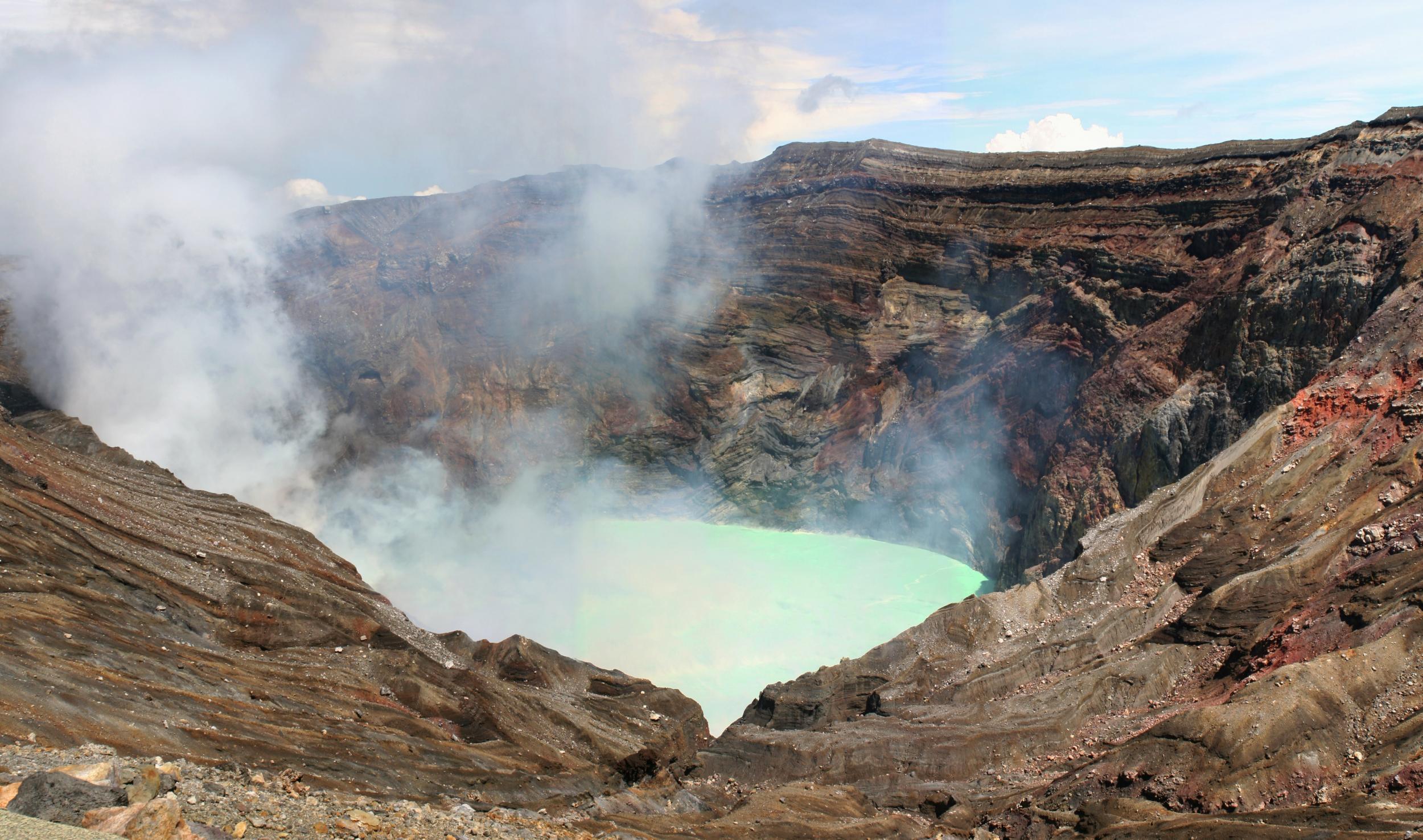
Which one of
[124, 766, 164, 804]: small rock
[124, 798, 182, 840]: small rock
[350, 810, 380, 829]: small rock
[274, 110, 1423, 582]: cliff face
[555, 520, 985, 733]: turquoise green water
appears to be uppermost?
[274, 110, 1423, 582]: cliff face

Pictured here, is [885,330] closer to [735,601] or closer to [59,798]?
[735,601]

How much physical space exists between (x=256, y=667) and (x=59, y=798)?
30.1 feet

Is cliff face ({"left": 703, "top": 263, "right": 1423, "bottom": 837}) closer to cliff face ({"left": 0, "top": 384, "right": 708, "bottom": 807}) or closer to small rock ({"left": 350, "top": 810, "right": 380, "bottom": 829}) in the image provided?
cliff face ({"left": 0, "top": 384, "right": 708, "bottom": 807})

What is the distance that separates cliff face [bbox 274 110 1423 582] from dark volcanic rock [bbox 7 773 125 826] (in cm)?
2013

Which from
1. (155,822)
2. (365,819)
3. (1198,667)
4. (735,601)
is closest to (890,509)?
(735,601)

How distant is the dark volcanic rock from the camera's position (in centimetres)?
651

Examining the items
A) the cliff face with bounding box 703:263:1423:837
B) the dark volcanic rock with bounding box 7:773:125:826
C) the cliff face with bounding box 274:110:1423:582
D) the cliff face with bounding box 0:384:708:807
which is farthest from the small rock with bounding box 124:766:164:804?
the cliff face with bounding box 274:110:1423:582

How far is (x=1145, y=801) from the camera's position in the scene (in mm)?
12289

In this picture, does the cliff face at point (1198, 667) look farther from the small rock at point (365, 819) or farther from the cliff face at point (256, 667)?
the small rock at point (365, 819)

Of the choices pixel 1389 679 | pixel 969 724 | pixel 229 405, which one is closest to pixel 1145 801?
pixel 1389 679

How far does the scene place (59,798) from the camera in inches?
263

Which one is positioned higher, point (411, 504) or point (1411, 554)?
point (411, 504)

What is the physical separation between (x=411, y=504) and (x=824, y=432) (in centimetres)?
1545

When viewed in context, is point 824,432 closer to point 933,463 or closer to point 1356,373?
point 933,463
